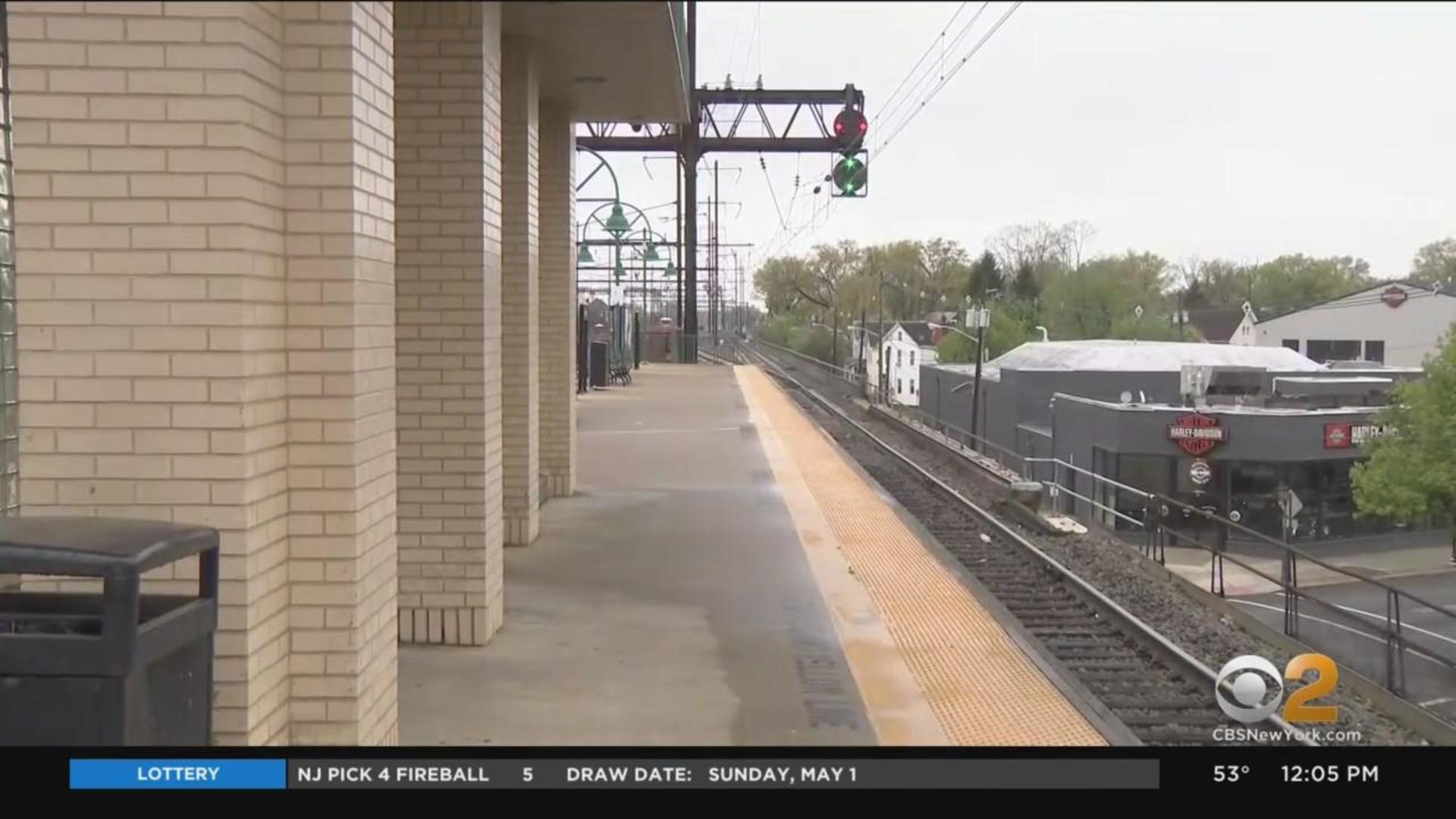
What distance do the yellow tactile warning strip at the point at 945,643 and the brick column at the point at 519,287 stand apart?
2296mm

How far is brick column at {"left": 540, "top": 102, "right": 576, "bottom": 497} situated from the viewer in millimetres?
11109

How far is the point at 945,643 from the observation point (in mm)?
6680

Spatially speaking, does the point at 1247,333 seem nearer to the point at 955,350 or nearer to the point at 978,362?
the point at 978,362

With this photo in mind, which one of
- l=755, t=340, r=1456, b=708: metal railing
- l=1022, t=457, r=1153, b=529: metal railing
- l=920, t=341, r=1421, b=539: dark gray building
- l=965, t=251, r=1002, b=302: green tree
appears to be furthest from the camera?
l=965, t=251, r=1002, b=302: green tree

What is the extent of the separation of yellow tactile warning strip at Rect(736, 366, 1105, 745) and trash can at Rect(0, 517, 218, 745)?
3.01 metres

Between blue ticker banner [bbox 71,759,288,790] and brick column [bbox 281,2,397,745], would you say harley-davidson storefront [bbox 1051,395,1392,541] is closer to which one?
brick column [bbox 281,2,397,745]

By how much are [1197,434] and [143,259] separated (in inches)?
443

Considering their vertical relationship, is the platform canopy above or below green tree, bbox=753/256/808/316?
below

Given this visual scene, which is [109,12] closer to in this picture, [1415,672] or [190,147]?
[190,147]

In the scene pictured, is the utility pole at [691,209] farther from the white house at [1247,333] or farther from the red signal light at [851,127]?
the white house at [1247,333]

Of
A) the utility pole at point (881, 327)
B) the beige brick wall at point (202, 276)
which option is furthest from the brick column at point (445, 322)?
the utility pole at point (881, 327)

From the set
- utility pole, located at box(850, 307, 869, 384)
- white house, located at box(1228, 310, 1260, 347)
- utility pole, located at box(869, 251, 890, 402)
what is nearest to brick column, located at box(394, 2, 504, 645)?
white house, located at box(1228, 310, 1260, 347)

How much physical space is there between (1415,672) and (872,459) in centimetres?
1195

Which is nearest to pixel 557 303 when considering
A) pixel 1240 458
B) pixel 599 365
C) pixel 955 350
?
pixel 1240 458
